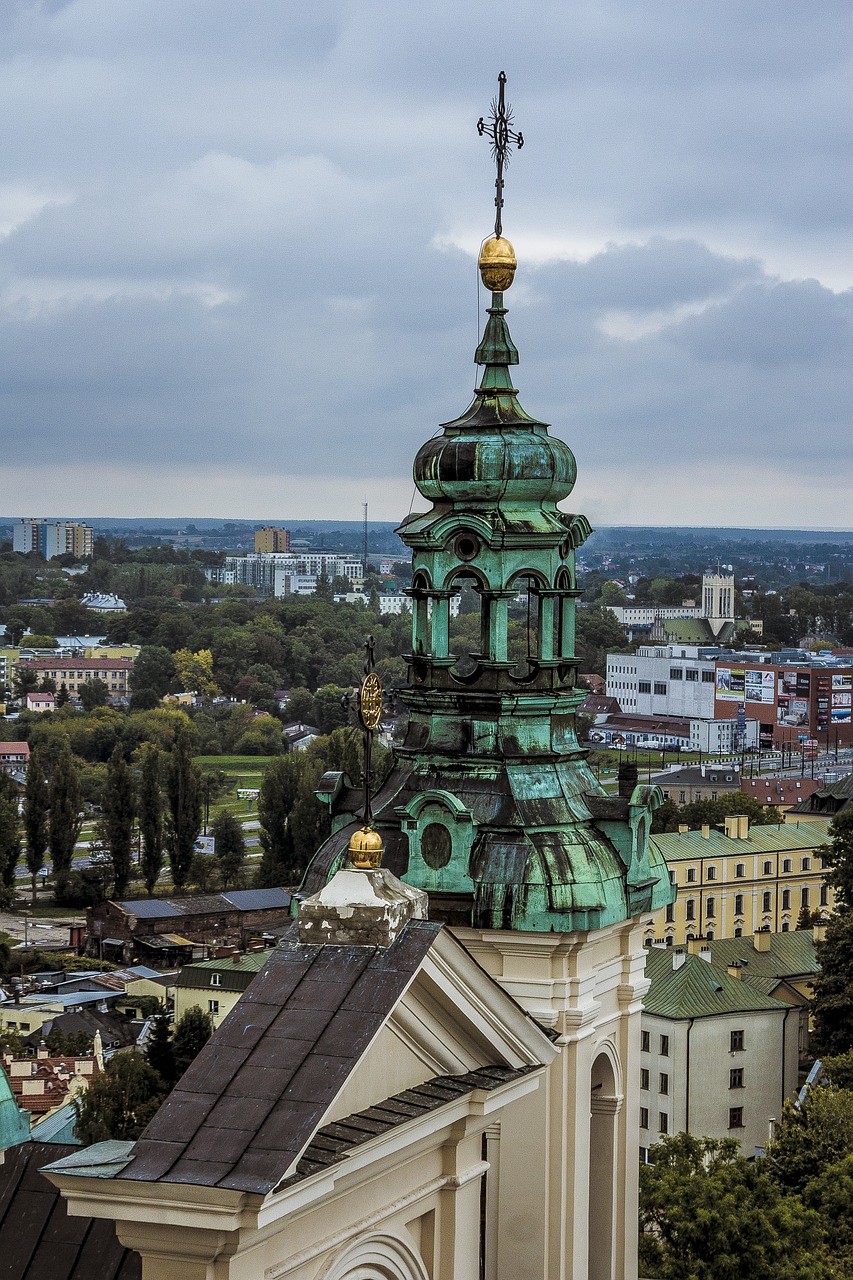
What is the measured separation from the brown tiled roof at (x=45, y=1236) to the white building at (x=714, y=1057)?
1785 inches

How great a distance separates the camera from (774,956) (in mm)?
69250

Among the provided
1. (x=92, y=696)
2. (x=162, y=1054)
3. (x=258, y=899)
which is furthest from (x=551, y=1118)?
(x=92, y=696)

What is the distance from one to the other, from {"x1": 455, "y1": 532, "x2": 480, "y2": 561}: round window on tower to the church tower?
0.02 meters

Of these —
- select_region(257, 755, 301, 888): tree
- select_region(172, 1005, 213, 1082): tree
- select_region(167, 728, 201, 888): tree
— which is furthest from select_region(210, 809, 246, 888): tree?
select_region(172, 1005, 213, 1082): tree

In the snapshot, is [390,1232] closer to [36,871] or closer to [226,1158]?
[226,1158]

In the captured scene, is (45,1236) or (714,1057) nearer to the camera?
(45,1236)

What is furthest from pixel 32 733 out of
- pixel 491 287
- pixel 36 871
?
pixel 491 287

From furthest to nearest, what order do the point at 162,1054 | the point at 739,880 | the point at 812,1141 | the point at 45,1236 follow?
the point at 739,880 → the point at 162,1054 → the point at 812,1141 → the point at 45,1236

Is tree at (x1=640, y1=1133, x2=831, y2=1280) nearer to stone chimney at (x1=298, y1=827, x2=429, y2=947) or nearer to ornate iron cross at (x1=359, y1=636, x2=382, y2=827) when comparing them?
ornate iron cross at (x1=359, y1=636, x2=382, y2=827)

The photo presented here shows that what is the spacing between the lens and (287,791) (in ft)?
347

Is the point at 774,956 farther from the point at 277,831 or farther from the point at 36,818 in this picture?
the point at 36,818

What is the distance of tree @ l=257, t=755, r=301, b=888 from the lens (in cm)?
10544

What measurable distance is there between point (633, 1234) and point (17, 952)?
2944 inches

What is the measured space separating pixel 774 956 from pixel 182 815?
146 ft
